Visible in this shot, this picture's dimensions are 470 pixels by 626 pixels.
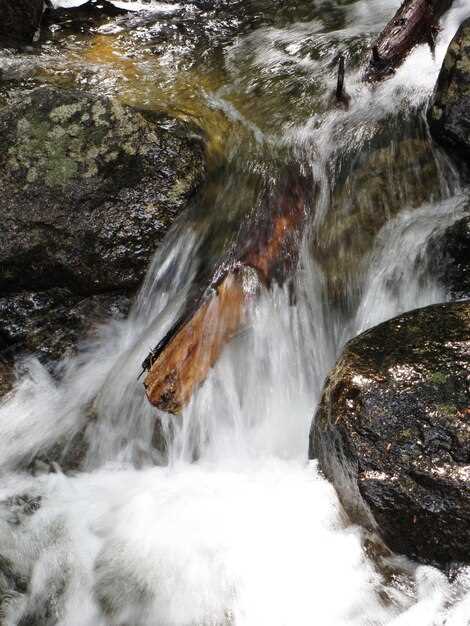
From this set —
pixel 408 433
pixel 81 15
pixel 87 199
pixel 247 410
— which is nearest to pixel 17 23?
pixel 81 15

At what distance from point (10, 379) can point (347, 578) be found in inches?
120

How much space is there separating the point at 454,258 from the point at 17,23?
19.4ft

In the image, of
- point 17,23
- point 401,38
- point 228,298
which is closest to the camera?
point 228,298

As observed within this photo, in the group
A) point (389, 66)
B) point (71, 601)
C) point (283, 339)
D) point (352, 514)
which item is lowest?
point (71, 601)

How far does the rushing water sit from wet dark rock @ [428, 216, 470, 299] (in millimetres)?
91

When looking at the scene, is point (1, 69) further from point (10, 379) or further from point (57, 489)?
point (57, 489)

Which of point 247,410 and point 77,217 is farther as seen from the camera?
point 77,217

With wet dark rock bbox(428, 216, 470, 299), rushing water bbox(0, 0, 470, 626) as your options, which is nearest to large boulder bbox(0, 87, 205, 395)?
rushing water bbox(0, 0, 470, 626)

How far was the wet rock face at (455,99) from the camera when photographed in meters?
4.39

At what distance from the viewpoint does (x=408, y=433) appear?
2.83m

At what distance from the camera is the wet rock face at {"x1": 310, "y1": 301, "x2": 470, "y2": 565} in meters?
2.70

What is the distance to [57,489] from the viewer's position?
3.89m

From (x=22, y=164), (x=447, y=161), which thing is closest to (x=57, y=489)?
(x=22, y=164)

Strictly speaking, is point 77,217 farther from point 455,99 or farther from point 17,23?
point 17,23
